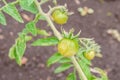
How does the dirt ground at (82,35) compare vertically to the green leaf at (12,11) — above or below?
above

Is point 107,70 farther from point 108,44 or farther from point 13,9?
point 13,9

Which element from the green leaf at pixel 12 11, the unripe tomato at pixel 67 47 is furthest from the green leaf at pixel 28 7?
the unripe tomato at pixel 67 47

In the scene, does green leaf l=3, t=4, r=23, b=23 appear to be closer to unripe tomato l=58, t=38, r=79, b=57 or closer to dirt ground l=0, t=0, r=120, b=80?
unripe tomato l=58, t=38, r=79, b=57

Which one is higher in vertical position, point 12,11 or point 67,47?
point 12,11

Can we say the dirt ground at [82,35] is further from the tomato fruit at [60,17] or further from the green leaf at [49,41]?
the tomato fruit at [60,17]

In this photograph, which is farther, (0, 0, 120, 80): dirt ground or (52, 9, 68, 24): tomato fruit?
(0, 0, 120, 80): dirt ground

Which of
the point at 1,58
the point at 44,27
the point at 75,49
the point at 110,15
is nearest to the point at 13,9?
the point at 75,49

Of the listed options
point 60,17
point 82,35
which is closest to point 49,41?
point 60,17

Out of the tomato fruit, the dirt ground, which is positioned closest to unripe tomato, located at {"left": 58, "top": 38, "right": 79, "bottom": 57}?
the tomato fruit

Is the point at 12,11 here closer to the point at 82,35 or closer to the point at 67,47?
the point at 67,47
